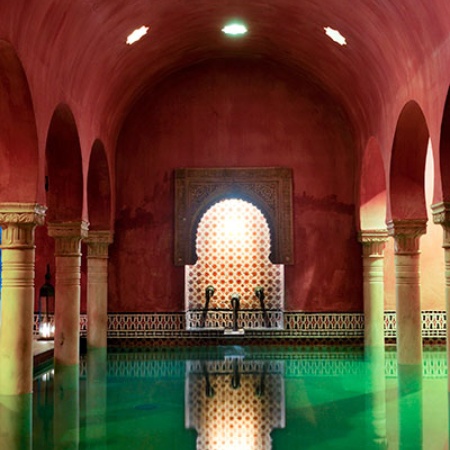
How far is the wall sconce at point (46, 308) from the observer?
13.6 meters

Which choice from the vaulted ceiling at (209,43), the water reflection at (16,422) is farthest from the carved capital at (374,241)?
the water reflection at (16,422)

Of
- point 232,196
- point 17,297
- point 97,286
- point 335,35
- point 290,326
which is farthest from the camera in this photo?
point 232,196

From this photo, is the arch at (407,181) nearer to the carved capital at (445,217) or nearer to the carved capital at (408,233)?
the carved capital at (408,233)

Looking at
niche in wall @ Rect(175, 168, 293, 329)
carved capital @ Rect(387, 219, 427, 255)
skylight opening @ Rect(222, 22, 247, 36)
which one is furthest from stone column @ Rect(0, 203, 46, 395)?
niche in wall @ Rect(175, 168, 293, 329)

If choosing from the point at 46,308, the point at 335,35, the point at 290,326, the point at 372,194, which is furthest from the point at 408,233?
the point at 46,308

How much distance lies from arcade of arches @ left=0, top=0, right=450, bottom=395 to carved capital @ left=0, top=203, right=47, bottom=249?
0.05 feet

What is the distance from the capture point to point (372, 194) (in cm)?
1399

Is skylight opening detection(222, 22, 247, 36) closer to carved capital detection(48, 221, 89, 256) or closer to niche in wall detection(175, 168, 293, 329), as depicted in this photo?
niche in wall detection(175, 168, 293, 329)

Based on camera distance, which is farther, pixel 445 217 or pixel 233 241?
pixel 233 241

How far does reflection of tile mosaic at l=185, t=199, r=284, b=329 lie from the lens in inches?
585

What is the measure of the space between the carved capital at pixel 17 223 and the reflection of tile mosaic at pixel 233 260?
21.5 ft

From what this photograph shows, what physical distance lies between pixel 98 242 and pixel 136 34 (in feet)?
14.7

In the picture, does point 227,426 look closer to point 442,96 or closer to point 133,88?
point 442,96

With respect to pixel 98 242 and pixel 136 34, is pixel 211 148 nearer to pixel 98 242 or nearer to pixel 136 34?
pixel 98 242
